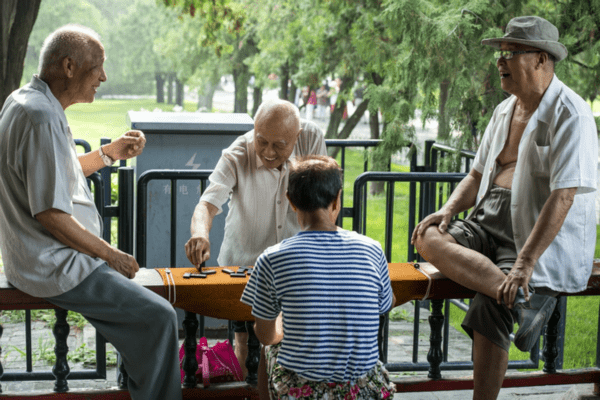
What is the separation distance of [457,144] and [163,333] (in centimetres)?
420

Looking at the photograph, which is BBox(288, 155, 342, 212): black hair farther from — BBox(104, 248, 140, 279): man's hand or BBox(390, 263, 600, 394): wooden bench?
BBox(390, 263, 600, 394): wooden bench

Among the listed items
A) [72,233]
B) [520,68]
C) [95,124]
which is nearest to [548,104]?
[520,68]

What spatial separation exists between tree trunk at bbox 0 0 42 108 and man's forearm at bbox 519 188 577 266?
6421 millimetres

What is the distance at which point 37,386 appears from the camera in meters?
4.57

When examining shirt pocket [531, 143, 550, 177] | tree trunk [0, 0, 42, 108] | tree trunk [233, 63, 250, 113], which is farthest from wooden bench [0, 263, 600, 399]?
tree trunk [233, 63, 250, 113]

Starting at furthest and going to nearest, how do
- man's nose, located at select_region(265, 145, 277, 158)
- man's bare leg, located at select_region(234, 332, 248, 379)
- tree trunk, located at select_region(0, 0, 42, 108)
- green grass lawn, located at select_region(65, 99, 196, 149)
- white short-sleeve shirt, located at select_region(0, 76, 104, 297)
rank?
green grass lawn, located at select_region(65, 99, 196, 149) < tree trunk, located at select_region(0, 0, 42, 108) < man's bare leg, located at select_region(234, 332, 248, 379) < man's nose, located at select_region(265, 145, 277, 158) < white short-sleeve shirt, located at select_region(0, 76, 104, 297)

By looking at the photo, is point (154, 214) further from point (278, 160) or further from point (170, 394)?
point (170, 394)

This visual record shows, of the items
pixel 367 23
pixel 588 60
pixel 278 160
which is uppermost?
pixel 367 23

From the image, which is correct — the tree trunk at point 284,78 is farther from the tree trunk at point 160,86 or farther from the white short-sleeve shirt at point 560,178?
the tree trunk at point 160,86

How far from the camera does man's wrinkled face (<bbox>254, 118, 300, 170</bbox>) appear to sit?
3447 mm

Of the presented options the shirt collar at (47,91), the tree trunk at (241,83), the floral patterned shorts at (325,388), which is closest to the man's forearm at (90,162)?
the shirt collar at (47,91)

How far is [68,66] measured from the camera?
2.97 meters

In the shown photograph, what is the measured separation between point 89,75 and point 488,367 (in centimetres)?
218

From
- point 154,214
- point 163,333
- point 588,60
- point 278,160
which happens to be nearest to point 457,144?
point 588,60
